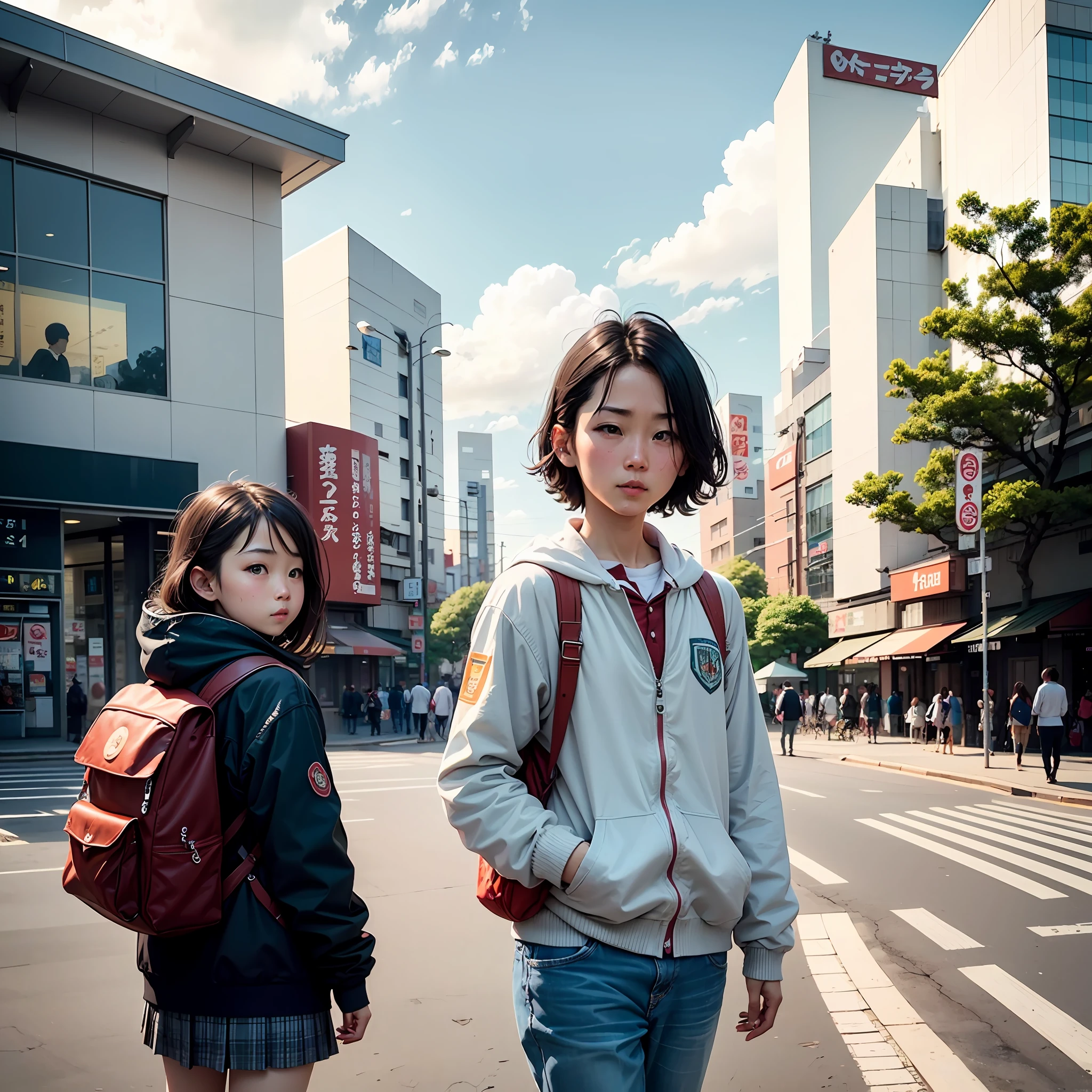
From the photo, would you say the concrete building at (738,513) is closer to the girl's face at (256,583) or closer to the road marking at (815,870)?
the road marking at (815,870)

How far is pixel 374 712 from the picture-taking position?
32469 mm

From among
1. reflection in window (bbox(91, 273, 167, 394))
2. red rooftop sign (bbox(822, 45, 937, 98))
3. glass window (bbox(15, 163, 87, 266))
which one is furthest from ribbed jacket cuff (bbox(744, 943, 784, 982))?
red rooftop sign (bbox(822, 45, 937, 98))

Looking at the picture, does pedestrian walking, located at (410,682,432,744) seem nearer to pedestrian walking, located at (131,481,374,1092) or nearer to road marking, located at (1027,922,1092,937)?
road marking, located at (1027,922,1092,937)

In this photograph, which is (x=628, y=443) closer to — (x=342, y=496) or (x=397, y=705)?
(x=342, y=496)

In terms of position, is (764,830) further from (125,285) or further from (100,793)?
A: (125,285)

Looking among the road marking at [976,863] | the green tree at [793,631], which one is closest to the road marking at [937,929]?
the road marking at [976,863]

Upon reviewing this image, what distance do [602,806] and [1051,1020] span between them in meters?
4.02

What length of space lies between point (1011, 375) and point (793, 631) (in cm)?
2363

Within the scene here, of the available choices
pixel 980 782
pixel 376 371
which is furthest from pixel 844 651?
pixel 376 371

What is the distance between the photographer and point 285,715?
2039 mm

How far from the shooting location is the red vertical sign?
31156 millimetres

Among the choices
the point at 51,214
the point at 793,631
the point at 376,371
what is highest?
the point at 376,371

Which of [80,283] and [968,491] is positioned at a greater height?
[80,283]

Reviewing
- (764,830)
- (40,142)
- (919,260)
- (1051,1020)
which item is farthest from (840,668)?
(764,830)
